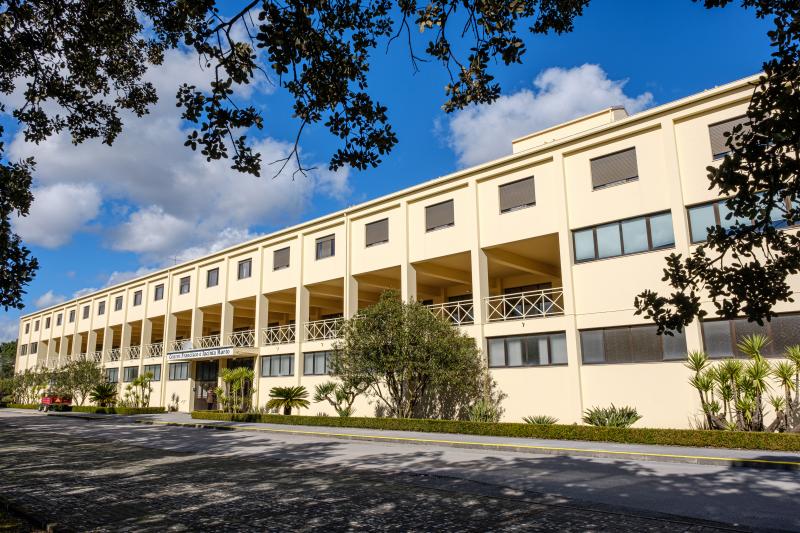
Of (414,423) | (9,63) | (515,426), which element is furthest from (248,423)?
(9,63)

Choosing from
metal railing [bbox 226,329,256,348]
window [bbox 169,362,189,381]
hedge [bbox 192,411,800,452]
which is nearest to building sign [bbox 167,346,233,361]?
metal railing [bbox 226,329,256,348]

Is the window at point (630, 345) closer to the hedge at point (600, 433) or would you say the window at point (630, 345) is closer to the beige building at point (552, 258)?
the beige building at point (552, 258)

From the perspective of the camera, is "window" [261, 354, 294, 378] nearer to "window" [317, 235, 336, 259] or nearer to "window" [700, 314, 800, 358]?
"window" [317, 235, 336, 259]

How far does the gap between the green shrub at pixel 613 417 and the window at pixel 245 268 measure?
22339 millimetres

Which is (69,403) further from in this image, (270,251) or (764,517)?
(764,517)

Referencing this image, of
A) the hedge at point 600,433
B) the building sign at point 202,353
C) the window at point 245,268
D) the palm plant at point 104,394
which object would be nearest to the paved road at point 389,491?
the hedge at point 600,433

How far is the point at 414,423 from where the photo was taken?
788 inches

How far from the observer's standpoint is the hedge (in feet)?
43.4

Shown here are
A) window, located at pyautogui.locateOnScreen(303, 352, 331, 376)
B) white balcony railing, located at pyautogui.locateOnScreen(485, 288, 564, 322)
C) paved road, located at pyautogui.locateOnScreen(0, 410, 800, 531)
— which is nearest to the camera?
paved road, located at pyautogui.locateOnScreen(0, 410, 800, 531)

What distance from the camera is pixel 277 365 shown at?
99.9 feet

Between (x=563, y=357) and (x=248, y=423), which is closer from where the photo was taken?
(x=563, y=357)

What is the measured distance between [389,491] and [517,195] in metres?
15.0

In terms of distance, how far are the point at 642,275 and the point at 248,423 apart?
18.3 meters

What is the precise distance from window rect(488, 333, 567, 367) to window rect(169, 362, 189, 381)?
24.3 m
